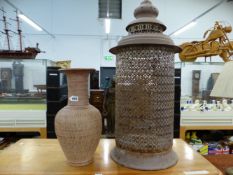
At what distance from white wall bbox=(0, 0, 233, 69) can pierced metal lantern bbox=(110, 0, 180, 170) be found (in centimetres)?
647

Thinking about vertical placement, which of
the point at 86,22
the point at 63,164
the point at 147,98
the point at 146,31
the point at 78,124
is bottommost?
the point at 63,164

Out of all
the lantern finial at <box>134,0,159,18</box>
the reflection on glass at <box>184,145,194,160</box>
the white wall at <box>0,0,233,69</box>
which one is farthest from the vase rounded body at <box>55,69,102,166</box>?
the white wall at <box>0,0,233,69</box>

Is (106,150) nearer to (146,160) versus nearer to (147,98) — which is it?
(146,160)

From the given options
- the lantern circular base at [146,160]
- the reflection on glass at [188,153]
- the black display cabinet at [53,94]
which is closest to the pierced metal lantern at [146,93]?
the lantern circular base at [146,160]

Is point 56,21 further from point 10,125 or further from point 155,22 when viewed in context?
point 155,22

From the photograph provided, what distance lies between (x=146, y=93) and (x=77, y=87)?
0.98ft

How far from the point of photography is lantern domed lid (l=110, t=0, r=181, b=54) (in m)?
0.87

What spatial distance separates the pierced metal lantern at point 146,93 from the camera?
2.90 ft

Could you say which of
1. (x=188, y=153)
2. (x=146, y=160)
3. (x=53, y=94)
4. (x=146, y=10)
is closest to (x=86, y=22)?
(x=53, y=94)

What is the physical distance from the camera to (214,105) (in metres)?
2.35

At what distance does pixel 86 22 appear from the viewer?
23.4 ft

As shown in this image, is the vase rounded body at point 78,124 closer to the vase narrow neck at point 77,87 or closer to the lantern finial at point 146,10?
the vase narrow neck at point 77,87

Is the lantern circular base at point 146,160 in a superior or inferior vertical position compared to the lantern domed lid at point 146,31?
inferior

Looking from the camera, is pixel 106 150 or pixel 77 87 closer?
pixel 77 87
